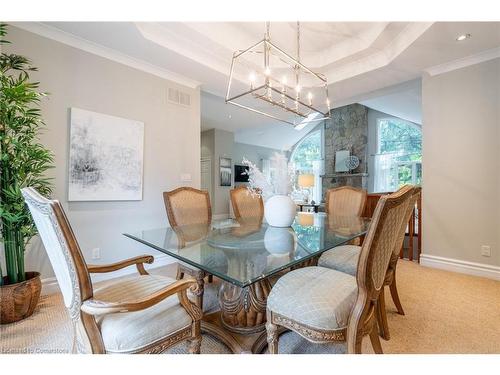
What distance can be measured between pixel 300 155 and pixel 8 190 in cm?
917

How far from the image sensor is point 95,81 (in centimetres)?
267

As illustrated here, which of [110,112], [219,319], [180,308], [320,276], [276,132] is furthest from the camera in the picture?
[276,132]

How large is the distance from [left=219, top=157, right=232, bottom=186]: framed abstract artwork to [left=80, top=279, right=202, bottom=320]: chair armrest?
A: 20.1 ft

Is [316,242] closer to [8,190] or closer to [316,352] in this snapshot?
[316,352]

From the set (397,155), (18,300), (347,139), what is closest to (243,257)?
(18,300)

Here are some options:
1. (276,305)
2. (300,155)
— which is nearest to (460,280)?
(276,305)

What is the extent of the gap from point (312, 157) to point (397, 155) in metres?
2.97

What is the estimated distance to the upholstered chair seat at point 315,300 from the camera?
42.9 inches

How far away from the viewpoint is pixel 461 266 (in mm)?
2924

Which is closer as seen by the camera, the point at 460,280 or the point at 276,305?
the point at 276,305

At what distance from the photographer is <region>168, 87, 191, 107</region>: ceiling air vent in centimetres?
331

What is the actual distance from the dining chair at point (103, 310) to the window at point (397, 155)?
26.6 ft

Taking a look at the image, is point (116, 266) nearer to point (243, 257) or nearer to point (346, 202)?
point (243, 257)

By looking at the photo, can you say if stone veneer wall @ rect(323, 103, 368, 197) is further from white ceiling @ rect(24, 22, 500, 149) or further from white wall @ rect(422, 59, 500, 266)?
white wall @ rect(422, 59, 500, 266)
